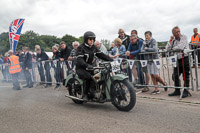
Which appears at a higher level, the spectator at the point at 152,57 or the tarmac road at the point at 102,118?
the spectator at the point at 152,57

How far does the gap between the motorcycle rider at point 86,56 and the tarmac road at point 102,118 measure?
81 cm

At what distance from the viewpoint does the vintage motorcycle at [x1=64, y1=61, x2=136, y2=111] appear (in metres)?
4.26

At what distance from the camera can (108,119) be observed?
3910mm

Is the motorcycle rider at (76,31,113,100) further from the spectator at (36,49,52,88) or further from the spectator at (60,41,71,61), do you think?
the spectator at (36,49,52,88)

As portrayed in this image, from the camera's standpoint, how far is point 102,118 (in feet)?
13.1

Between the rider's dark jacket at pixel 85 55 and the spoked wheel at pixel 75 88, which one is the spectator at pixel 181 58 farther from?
the spoked wheel at pixel 75 88

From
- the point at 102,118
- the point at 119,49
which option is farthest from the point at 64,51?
the point at 102,118

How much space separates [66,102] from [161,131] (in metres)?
3.31

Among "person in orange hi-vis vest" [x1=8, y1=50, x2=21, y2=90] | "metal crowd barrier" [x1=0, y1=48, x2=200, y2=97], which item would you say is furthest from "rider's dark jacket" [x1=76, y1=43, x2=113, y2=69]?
"person in orange hi-vis vest" [x1=8, y1=50, x2=21, y2=90]

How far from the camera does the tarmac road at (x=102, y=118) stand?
11.1 ft

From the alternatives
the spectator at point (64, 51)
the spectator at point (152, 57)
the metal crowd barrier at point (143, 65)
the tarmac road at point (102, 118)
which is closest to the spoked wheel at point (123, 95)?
the tarmac road at point (102, 118)

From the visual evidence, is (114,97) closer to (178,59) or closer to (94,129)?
(94,129)

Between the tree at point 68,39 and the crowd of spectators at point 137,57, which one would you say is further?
the tree at point 68,39

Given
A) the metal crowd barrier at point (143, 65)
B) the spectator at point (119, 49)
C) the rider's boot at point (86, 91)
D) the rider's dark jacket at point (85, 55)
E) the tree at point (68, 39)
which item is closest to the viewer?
the rider's dark jacket at point (85, 55)
